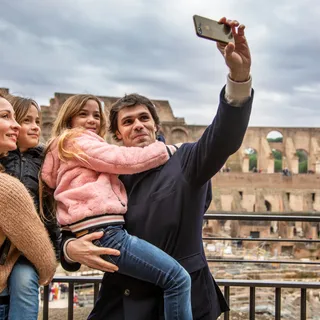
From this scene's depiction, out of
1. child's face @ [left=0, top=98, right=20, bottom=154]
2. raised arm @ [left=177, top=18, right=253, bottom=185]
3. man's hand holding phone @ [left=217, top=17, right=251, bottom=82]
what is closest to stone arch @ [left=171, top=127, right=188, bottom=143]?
child's face @ [left=0, top=98, right=20, bottom=154]

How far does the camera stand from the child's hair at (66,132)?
6.73 feet

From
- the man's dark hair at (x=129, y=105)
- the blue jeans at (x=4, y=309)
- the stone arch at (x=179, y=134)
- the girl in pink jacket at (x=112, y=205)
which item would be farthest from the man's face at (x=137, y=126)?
the stone arch at (x=179, y=134)

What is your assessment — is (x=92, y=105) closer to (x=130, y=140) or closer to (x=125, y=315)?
(x=130, y=140)

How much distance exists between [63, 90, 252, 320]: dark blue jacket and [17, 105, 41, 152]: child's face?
64 centimetres

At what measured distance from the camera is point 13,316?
2053 mm

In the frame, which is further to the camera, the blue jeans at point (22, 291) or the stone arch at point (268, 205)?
the stone arch at point (268, 205)

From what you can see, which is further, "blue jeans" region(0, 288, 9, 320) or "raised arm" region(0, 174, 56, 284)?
"blue jeans" region(0, 288, 9, 320)

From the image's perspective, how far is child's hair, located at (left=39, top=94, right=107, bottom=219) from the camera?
2051mm

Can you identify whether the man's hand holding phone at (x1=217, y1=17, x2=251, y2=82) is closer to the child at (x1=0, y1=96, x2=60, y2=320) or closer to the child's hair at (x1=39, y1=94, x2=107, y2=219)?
the child's hair at (x1=39, y1=94, x2=107, y2=219)

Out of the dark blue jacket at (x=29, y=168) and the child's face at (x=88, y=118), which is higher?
the child's face at (x=88, y=118)

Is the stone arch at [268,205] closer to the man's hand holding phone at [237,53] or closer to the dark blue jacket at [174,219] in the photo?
the dark blue jacket at [174,219]

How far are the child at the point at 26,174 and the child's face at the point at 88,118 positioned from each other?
0.24m

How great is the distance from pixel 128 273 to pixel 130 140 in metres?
0.72

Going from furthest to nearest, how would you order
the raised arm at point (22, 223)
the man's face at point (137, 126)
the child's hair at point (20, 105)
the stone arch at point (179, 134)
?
the stone arch at point (179, 134) < the child's hair at point (20, 105) < the man's face at point (137, 126) < the raised arm at point (22, 223)
